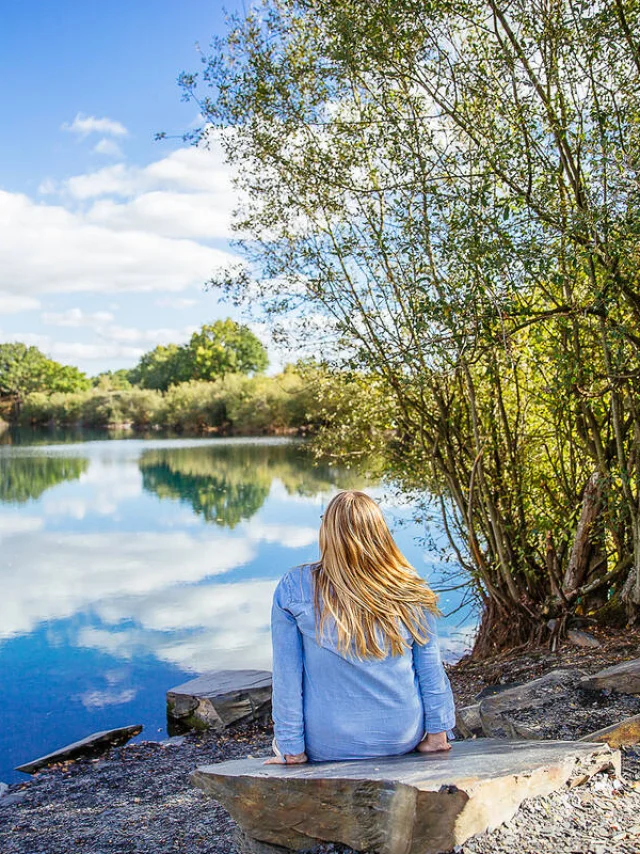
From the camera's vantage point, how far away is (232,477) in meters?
30.5

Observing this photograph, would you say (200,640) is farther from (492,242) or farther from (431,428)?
(492,242)

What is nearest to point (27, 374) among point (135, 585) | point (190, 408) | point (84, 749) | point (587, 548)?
point (190, 408)

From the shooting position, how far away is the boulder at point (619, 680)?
4793 mm

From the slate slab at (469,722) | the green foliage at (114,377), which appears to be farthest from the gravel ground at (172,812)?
the green foliage at (114,377)

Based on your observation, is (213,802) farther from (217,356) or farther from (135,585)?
(217,356)

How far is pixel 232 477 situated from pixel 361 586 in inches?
1102

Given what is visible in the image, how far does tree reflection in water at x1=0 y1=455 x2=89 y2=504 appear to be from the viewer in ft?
88.5

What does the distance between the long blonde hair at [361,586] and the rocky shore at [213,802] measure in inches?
30.3

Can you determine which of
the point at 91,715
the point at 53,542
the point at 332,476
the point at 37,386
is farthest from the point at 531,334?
the point at 37,386

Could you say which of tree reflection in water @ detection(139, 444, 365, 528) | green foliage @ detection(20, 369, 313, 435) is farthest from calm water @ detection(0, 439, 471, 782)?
green foliage @ detection(20, 369, 313, 435)

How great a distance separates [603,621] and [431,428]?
2.42m

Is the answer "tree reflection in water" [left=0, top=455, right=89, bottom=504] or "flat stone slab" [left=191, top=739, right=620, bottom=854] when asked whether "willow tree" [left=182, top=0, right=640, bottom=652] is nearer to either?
"flat stone slab" [left=191, top=739, right=620, bottom=854]

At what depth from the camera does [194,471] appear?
3347 cm

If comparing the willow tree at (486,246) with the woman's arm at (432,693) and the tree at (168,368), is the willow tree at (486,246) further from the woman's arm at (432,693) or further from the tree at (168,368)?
the tree at (168,368)
